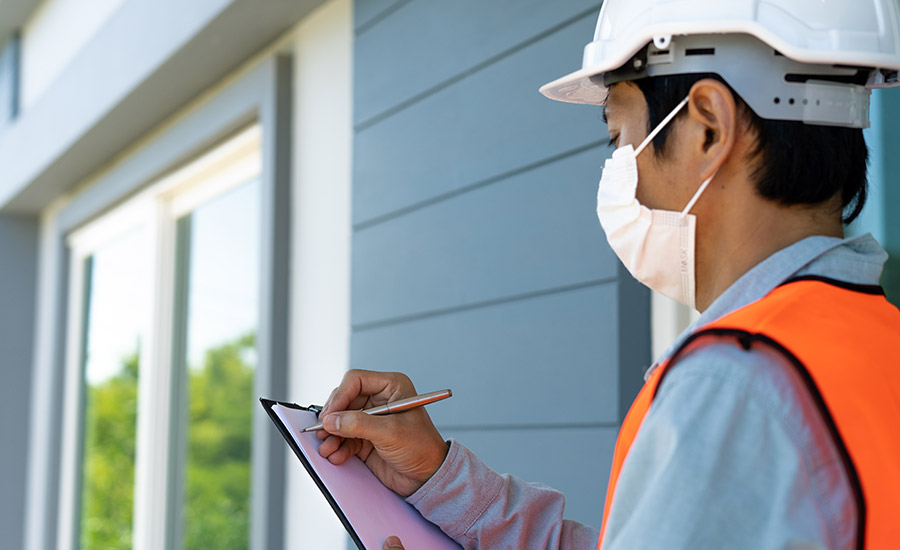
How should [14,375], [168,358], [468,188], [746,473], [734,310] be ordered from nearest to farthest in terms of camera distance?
[746,473], [734,310], [468,188], [168,358], [14,375]

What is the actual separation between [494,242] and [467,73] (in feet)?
1.42

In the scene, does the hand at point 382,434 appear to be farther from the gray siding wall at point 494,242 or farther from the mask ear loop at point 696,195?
the gray siding wall at point 494,242

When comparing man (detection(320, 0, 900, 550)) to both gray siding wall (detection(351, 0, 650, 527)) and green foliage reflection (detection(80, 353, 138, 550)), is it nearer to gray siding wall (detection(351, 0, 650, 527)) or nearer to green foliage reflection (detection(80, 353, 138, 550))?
gray siding wall (detection(351, 0, 650, 527))

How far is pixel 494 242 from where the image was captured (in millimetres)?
2156

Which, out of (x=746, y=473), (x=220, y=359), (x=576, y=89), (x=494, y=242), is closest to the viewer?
(x=746, y=473)

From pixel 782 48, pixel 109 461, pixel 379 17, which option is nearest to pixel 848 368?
pixel 782 48

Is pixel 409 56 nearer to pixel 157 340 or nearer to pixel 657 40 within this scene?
pixel 657 40

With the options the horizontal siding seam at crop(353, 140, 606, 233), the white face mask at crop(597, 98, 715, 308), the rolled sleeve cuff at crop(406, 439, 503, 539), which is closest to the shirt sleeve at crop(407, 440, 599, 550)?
the rolled sleeve cuff at crop(406, 439, 503, 539)

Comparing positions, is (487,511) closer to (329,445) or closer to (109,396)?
(329,445)

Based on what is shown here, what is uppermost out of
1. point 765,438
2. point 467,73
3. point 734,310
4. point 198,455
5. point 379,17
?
point 379,17

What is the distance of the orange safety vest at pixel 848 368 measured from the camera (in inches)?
26.1

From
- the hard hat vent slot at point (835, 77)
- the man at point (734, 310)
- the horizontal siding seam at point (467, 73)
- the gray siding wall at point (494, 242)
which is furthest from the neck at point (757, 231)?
the horizontal siding seam at point (467, 73)

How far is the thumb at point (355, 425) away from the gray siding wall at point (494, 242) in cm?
74

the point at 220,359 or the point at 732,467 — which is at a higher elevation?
the point at 220,359
